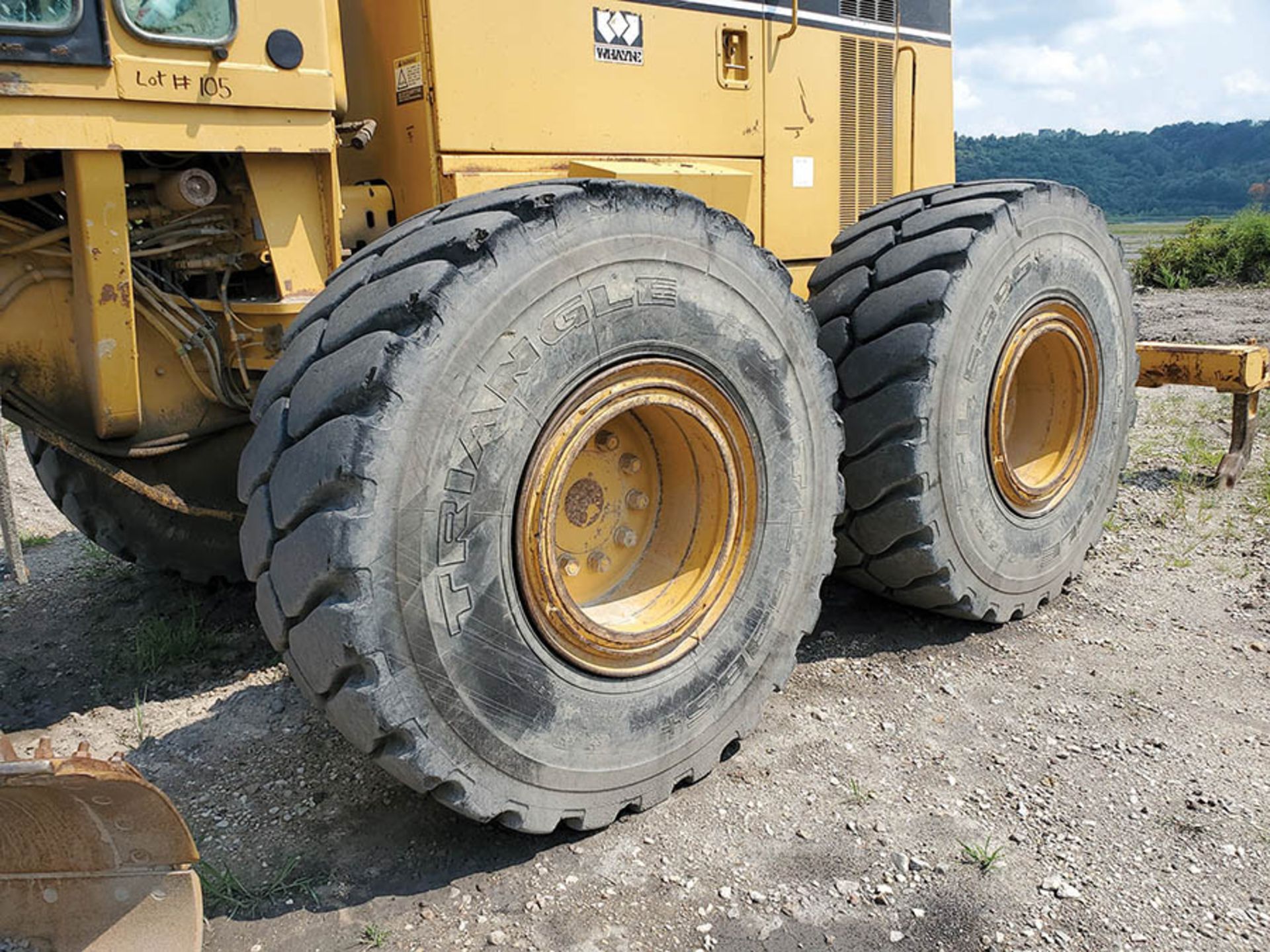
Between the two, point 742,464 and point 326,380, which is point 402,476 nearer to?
point 326,380

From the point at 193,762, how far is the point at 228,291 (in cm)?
139

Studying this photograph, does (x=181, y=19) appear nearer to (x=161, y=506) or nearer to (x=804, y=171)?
(x=161, y=506)

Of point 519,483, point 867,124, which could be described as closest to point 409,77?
point 519,483

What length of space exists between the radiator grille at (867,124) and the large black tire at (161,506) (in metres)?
2.67

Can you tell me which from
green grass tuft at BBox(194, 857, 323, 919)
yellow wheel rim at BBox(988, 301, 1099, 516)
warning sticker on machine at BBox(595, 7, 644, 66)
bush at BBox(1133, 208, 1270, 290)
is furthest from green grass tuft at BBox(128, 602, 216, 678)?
bush at BBox(1133, 208, 1270, 290)

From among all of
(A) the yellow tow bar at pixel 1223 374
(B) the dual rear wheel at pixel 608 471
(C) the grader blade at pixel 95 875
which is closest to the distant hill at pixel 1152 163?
(A) the yellow tow bar at pixel 1223 374

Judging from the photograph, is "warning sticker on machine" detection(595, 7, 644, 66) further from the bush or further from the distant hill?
the distant hill

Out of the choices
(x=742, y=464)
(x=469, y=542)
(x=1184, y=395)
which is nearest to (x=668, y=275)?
(x=742, y=464)

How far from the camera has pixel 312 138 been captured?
2.85 m

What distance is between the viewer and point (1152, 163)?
8062cm

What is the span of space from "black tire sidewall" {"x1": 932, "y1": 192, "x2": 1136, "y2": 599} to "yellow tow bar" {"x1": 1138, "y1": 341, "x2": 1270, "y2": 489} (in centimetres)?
113

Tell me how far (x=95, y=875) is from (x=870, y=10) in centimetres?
415

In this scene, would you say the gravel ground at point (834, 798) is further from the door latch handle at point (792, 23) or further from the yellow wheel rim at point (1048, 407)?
the door latch handle at point (792, 23)

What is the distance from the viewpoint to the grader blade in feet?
7.15
